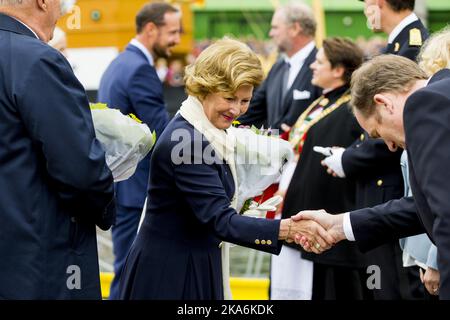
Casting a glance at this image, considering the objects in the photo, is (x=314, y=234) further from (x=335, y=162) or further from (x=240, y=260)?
(x=240, y=260)

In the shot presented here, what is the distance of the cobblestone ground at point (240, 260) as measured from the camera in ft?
28.2

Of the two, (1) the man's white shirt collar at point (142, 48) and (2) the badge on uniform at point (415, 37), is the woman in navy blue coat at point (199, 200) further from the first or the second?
(1) the man's white shirt collar at point (142, 48)

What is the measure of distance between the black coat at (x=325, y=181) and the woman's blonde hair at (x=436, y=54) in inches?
74.1

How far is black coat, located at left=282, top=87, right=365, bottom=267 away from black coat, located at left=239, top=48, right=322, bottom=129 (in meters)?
0.52

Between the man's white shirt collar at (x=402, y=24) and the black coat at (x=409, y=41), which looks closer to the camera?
the black coat at (x=409, y=41)

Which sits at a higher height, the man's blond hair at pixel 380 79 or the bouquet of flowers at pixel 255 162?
the man's blond hair at pixel 380 79

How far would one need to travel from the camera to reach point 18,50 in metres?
3.16

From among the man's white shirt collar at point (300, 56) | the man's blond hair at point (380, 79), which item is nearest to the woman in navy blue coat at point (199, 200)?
the man's blond hair at point (380, 79)

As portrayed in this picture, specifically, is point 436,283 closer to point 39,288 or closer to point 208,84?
point 208,84

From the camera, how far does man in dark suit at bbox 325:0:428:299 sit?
546 cm

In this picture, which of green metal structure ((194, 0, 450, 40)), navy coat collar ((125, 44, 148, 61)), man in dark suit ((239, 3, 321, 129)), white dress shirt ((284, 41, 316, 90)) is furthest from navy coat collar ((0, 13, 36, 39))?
green metal structure ((194, 0, 450, 40))

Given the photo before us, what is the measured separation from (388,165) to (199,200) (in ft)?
6.85

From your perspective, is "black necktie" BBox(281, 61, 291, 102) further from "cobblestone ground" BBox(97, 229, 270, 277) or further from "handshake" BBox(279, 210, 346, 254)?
"handshake" BBox(279, 210, 346, 254)
